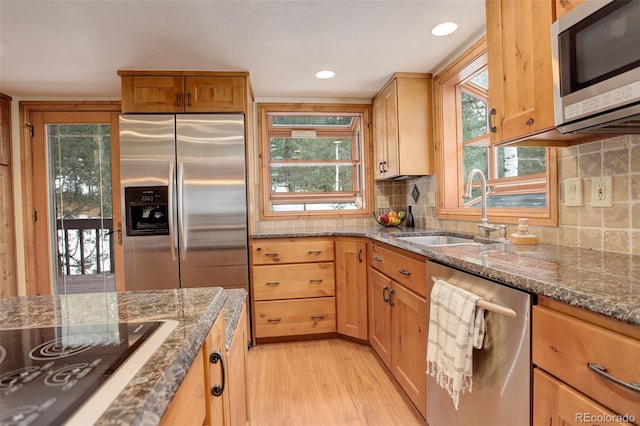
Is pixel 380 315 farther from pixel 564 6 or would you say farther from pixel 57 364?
pixel 57 364

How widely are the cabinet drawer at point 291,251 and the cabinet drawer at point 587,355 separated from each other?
188cm

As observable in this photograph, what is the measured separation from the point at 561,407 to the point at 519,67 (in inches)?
47.9

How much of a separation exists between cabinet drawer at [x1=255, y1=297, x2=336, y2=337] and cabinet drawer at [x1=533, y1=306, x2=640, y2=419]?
6.35 ft

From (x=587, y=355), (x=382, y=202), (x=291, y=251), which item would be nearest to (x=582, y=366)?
(x=587, y=355)

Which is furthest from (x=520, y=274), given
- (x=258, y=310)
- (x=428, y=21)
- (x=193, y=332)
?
(x=258, y=310)

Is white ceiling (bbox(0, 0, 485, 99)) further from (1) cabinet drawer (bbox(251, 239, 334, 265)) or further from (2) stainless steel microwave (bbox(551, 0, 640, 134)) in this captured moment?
(1) cabinet drawer (bbox(251, 239, 334, 265))

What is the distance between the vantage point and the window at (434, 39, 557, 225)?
179cm

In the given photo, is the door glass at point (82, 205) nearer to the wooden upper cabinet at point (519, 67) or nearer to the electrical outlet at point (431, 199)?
the electrical outlet at point (431, 199)

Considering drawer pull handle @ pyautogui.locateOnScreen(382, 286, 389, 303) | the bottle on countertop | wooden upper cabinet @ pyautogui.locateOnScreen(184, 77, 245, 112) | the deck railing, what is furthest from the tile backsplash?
the deck railing

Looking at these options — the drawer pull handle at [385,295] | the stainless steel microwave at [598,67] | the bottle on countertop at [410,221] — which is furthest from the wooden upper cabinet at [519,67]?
the bottle on countertop at [410,221]

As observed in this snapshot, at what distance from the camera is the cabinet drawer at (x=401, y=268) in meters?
1.60

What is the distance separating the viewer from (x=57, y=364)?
1.65ft

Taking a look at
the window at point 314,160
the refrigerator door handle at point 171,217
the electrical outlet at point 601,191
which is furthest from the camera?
the window at point 314,160

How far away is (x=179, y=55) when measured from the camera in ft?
7.63
